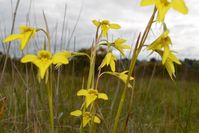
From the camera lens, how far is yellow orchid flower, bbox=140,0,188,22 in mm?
1148

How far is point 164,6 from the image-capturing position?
46.4 inches

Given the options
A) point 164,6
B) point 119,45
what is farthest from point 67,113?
point 164,6

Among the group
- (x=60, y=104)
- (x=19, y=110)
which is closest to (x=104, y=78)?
(x=60, y=104)

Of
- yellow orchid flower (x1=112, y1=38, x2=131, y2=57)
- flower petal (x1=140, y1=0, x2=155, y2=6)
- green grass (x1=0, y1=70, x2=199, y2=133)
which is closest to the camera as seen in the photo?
flower petal (x1=140, y1=0, x2=155, y2=6)

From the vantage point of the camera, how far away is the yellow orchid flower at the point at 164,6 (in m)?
1.15

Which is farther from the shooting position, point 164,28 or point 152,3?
point 164,28

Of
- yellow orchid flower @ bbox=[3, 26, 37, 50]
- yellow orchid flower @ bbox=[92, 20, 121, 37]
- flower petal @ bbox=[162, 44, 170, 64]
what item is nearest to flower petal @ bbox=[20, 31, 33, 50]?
yellow orchid flower @ bbox=[3, 26, 37, 50]

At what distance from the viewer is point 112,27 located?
1561 millimetres

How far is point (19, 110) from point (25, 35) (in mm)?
2011

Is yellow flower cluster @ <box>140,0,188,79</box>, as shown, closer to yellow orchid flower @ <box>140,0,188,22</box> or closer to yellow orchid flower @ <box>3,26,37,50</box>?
yellow orchid flower @ <box>140,0,188,22</box>

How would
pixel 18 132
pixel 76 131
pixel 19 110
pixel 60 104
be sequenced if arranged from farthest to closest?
pixel 60 104
pixel 19 110
pixel 76 131
pixel 18 132

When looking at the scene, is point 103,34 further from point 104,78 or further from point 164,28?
point 104,78

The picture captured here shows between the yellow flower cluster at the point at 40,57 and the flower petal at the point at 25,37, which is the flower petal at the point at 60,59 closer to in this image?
the yellow flower cluster at the point at 40,57

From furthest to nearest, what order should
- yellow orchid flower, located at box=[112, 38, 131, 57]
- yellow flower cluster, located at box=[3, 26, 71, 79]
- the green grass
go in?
the green grass, yellow orchid flower, located at box=[112, 38, 131, 57], yellow flower cluster, located at box=[3, 26, 71, 79]
